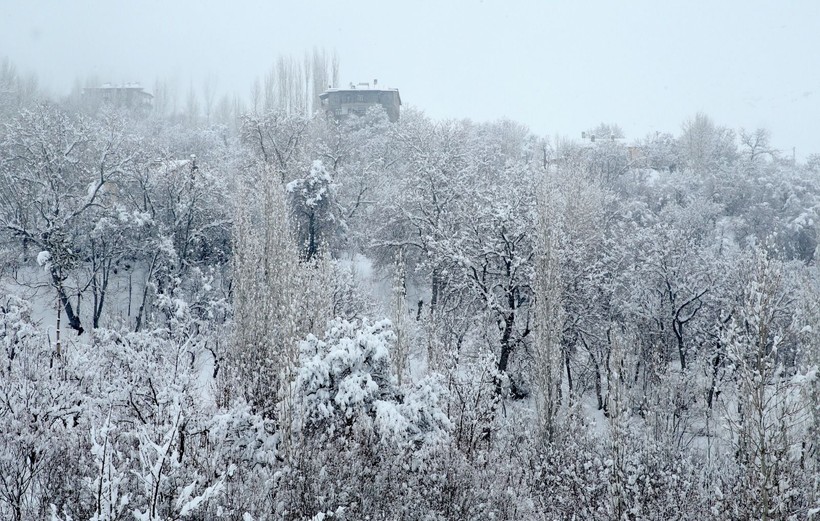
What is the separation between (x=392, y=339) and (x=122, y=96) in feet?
248

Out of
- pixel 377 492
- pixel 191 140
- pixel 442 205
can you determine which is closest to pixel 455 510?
pixel 377 492

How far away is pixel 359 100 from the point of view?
54781mm

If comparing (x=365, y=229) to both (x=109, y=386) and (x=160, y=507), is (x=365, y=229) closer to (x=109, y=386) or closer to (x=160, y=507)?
(x=109, y=386)

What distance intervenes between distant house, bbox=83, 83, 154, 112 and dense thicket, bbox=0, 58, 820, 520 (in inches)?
1049

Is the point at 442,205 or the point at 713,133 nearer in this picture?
the point at 442,205

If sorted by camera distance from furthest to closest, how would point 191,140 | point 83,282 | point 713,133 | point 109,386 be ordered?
point 713,133, point 191,140, point 83,282, point 109,386

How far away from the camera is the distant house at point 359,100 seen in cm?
5456

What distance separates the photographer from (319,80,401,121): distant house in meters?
54.6

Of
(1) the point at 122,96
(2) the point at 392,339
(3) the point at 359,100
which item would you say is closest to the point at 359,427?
(2) the point at 392,339

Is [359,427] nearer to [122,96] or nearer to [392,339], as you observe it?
[392,339]

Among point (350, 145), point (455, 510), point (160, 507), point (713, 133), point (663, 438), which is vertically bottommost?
point (663, 438)

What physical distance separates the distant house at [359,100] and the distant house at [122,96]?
1090 inches

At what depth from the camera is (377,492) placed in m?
8.68

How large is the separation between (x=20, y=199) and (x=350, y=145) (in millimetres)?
20588
